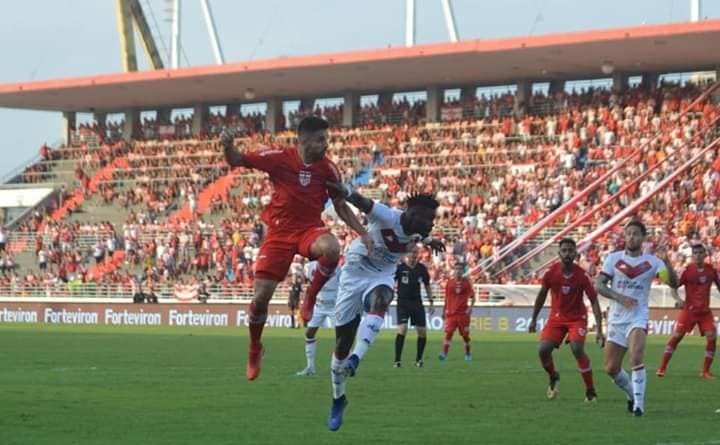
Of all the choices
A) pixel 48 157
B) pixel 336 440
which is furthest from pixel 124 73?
pixel 336 440

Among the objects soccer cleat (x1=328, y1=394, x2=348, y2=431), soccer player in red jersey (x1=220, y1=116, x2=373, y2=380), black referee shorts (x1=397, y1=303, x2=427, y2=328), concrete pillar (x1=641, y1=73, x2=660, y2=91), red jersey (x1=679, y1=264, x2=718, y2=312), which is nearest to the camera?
soccer cleat (x1=328, y1=394, x2=348, y2=431)

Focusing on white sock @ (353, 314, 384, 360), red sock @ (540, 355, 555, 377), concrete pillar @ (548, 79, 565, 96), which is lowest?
red sock @ (540, 355, 555, 377)

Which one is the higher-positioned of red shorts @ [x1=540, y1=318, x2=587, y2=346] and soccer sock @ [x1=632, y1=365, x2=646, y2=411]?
red shorts @ [x1=540, y1=318, x2=587, y2=346]

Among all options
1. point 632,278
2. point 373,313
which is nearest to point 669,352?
point 632,278

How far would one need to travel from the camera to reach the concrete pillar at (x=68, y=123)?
257 feet

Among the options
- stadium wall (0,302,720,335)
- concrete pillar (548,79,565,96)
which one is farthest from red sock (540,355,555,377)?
concrete pillar (548,79,565,96)

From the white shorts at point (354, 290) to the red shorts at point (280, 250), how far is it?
0.53 metres

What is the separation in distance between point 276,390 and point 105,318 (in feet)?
126

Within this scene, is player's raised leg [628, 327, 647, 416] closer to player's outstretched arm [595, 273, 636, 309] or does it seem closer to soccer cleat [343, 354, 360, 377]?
player's outstretched arm [595, 273, 636, 309]

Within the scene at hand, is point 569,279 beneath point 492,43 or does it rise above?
beneath

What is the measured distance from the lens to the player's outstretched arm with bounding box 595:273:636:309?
1714cm

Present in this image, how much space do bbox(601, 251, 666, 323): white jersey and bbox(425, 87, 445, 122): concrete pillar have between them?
46870mm

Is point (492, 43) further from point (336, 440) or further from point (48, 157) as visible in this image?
point (336, 440)

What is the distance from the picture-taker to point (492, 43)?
58312 mm
